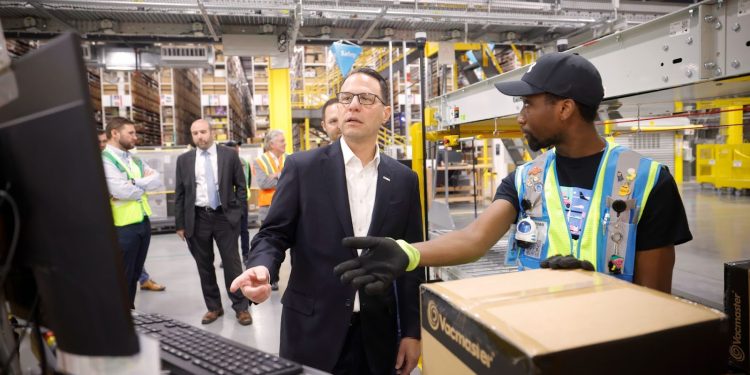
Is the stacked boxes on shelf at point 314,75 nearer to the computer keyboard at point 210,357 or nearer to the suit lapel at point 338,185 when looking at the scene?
the suit lapel at point 338,185

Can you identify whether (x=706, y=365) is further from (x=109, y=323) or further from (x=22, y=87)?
(x=22, y=87)

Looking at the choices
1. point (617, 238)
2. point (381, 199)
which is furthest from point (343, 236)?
point (617, 238)

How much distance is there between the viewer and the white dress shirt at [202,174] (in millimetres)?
4406

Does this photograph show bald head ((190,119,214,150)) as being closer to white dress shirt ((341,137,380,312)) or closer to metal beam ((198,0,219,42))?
metal beam ((198,0,219,42))

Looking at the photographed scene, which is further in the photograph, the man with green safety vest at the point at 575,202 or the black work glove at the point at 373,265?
the man with green safety vest at the point at 575,202

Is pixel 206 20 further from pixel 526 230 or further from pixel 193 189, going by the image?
pixel 526 230

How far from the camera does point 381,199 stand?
196 cm

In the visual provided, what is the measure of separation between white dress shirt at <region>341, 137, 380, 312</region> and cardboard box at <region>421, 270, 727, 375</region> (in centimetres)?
97

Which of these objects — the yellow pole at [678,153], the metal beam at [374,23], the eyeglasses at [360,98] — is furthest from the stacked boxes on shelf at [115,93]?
the yellow pole at [678,153]

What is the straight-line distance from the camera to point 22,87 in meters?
0.69

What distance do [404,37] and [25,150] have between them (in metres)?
7.48

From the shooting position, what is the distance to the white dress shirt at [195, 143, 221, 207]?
441cm

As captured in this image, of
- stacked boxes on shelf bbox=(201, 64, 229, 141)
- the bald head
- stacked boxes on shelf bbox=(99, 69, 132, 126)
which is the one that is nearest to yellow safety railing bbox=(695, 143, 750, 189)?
stacked boxes on shelf bbox=(201, 64, 229, 141)

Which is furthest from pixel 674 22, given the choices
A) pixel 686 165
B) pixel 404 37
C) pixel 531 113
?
pixel 686 165
